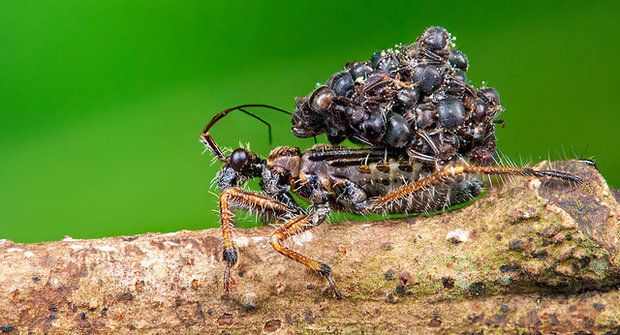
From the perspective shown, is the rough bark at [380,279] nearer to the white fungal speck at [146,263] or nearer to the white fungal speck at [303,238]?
the white fungal speck at [146,263]

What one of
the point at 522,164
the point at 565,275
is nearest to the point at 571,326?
the point at 565,275

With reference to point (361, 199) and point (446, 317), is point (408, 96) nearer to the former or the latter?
point (361, 199)

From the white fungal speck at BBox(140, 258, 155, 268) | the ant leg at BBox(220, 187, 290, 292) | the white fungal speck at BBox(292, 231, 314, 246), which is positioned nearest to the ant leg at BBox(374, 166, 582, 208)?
the white fungal speck at BBox(292, 231, 314, 246)

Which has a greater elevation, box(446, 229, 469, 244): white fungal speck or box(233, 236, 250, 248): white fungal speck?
box(233, 236, 250, 248): white fungal speck

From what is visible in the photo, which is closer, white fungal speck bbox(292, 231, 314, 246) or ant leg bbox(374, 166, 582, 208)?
ant leg bbox(374, 166, 582, 208)

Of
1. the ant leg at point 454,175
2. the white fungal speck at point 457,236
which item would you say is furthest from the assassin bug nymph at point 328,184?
the white fungal speck at point 457,236

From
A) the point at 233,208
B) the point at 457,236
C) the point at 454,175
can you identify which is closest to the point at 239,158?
the point at 233,208

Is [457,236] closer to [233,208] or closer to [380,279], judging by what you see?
[380,279]

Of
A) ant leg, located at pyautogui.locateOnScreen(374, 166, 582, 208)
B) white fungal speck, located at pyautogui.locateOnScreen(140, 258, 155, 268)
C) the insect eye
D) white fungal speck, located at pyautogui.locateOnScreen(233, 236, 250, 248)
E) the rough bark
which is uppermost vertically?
the insect eye

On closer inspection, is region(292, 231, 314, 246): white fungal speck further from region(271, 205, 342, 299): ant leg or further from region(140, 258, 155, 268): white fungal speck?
region(140, 258, 155, 268): white fungal speck
